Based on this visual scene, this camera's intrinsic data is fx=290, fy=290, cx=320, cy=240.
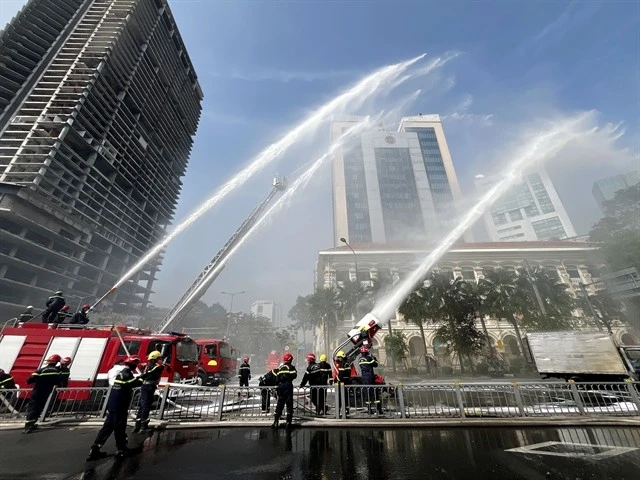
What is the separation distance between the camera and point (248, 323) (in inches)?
2613

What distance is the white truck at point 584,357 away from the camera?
574 inches

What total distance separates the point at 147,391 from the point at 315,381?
15.6 ft

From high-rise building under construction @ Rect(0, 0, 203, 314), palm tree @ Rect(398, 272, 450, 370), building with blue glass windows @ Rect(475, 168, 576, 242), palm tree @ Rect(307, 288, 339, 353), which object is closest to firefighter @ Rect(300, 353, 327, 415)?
palm tree @ Rect(398, 272, 450, 370)

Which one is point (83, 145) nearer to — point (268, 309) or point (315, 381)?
point (315, 381)

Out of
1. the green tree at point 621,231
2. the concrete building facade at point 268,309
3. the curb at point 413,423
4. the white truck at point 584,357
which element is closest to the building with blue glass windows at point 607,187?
the green tree at point 621,231

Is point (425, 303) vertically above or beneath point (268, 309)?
beneath

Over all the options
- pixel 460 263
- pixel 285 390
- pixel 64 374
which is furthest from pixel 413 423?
pixel 460 263

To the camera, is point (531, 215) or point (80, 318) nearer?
point (80, 318)

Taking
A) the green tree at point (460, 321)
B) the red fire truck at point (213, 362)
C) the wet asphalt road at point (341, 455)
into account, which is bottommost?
the wet asphalt road at point (341, 455)

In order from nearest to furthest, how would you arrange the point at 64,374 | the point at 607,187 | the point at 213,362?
1. the point at 64,374
2. the point at 213,362
3. the point at 607,187

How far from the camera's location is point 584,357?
15.4 meters

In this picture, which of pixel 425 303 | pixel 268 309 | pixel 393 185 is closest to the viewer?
pixel 425 303

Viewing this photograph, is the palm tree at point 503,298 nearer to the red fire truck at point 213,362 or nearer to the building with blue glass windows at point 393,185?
the red fire truck at point 213,362

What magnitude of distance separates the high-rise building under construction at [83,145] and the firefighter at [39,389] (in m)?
45.8
